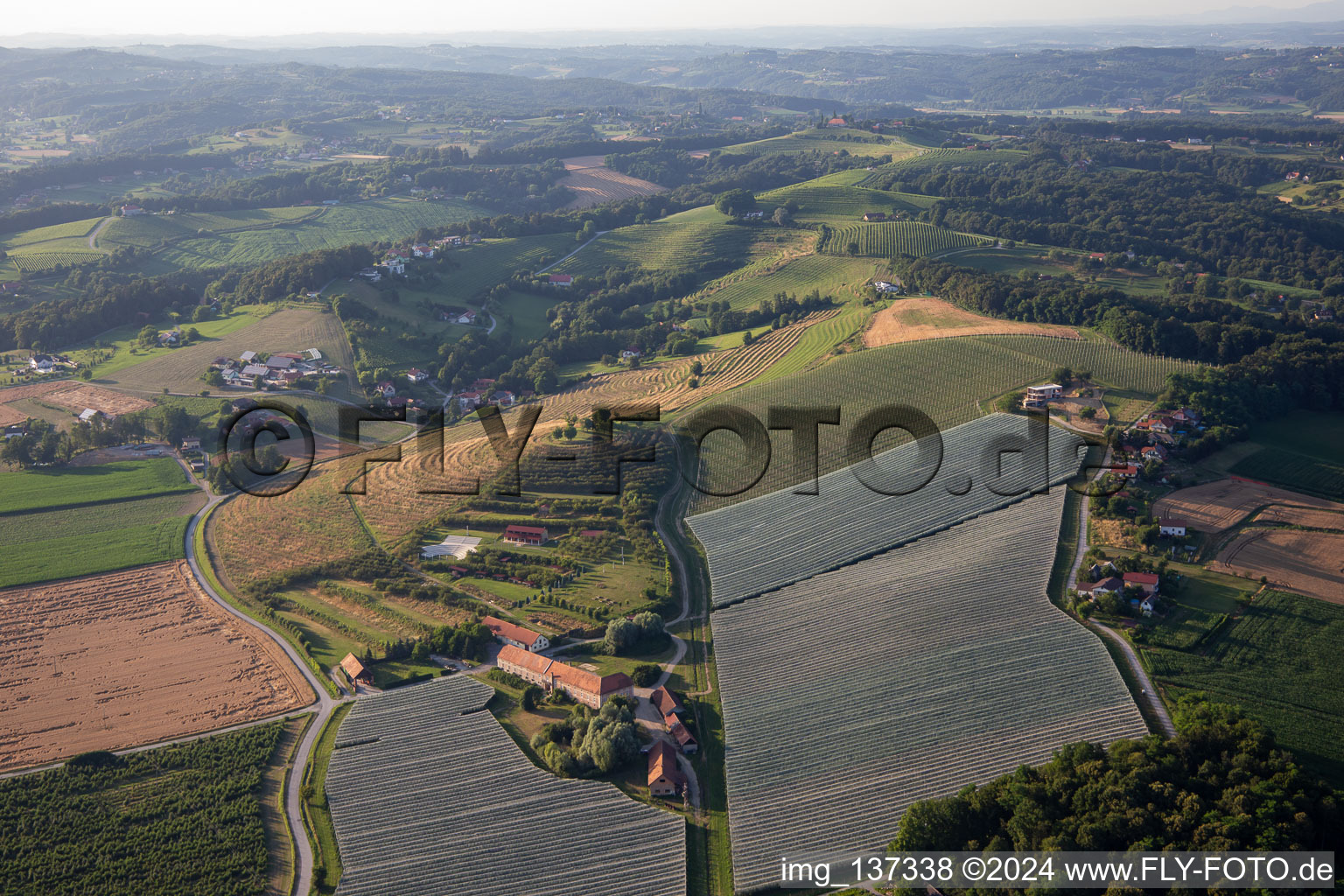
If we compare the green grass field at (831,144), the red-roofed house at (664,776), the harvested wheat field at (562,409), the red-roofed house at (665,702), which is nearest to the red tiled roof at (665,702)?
the red-roofed house at (665,702)

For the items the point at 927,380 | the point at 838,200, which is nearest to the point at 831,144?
the point at 838,200

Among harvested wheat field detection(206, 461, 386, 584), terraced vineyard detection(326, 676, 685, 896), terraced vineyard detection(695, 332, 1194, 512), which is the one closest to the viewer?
terraced vineyard detection(326, 676, 685, 896)

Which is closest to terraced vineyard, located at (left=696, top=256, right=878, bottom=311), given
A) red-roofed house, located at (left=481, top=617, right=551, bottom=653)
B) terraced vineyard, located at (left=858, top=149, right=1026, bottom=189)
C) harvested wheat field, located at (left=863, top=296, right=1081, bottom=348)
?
harvested wheat field, located at (left=863, top=296, right=1081, bottom=348)

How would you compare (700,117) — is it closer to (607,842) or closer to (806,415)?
(806,415)

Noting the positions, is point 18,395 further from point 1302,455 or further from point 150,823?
point 1302,455

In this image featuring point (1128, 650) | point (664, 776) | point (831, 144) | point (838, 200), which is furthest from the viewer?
point (831, 144)

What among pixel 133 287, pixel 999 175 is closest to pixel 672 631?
pixel 133 287

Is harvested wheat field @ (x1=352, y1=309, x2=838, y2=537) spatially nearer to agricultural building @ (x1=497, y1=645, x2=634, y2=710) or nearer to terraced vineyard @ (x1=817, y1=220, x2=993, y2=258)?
agricultural building @ (x1=497, y1=645, x2=634, y2=710)
